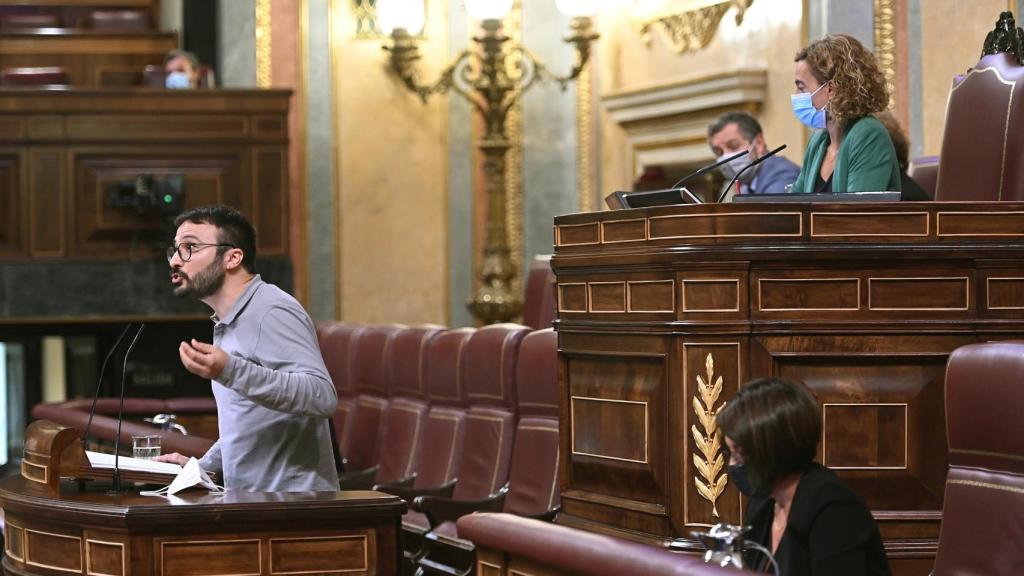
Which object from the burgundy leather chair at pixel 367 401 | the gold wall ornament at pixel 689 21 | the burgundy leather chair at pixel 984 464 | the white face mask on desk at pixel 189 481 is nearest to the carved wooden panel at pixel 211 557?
the white face mask on desk at pixel 189 481

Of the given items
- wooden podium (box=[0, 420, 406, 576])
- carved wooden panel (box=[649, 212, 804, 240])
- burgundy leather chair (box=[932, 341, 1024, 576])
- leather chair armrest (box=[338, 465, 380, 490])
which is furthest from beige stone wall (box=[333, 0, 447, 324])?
burgundy leather chair (box=[932, 341, 1024, 576])

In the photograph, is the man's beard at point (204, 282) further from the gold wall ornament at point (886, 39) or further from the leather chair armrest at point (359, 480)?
the gold wall ornament at point (886, 39)

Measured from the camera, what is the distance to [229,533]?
138 inches

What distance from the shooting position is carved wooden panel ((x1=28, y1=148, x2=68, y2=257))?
8.48m

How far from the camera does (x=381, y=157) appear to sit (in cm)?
968

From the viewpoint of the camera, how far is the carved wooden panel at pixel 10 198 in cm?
848

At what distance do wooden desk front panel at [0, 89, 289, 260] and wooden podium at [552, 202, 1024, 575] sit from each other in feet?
Answer: 17.1

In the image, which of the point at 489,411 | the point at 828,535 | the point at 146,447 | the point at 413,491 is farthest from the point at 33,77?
the point at 828,535

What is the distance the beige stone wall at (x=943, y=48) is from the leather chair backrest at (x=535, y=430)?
184 cm

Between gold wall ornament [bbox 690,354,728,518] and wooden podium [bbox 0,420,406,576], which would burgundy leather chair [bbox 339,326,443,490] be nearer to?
wooden podium [bbox 0,420,406,576]

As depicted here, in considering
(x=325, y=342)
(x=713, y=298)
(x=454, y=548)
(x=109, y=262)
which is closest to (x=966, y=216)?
(x=713, y=298)

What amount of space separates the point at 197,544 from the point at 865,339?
1.52m

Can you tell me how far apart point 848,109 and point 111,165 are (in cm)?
540

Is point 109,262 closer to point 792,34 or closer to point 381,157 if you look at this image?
point 381,157
